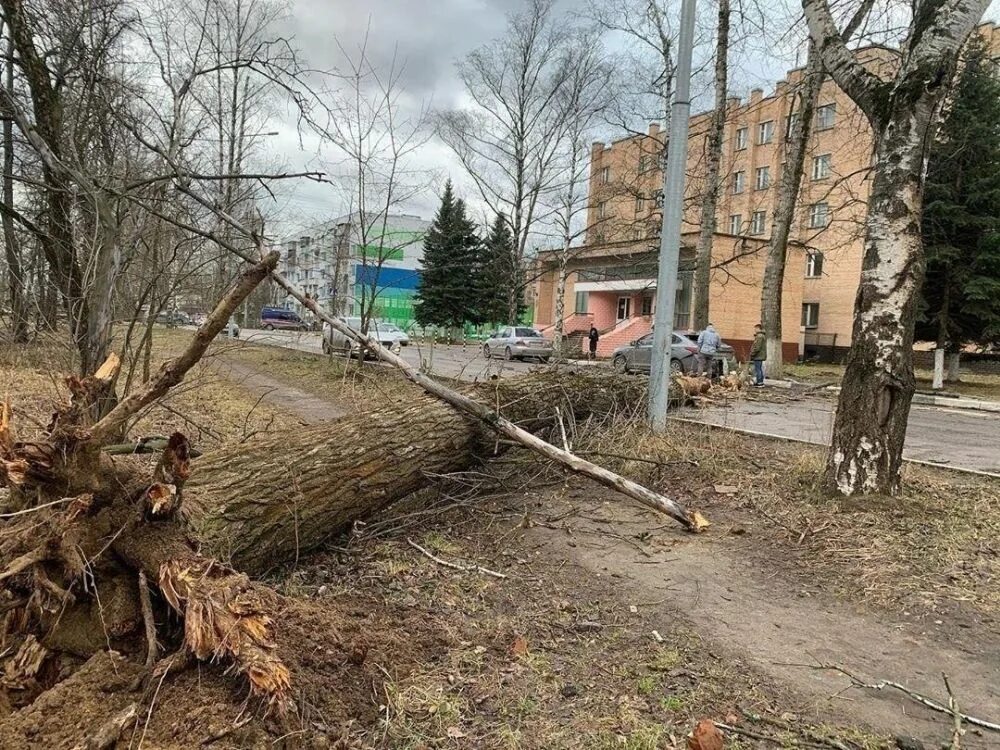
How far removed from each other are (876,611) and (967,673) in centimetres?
63

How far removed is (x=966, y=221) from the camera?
18719mm

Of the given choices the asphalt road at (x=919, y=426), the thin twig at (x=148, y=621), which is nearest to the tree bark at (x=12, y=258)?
the thin twig at (x=148, y=621)

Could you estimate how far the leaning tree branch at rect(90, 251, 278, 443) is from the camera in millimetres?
2805

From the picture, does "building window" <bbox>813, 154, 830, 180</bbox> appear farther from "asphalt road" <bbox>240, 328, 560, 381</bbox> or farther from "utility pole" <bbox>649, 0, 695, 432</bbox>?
"utility pole" <bbox>649, 0, 695, 432</bbox>

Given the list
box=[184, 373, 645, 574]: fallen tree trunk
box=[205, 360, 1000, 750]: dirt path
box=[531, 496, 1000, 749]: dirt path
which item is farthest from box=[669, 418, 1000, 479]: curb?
box=[531, 496, 1000, 749]: dirt path

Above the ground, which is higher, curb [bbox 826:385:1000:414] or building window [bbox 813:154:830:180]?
building window [bbox 813:154:830:180]

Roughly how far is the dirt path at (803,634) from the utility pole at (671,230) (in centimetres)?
275

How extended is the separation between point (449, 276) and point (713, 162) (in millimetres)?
26693

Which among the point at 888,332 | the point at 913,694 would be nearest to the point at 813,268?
the point at 888,332

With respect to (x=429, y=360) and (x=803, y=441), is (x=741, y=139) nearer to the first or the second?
(x=429, y=360)

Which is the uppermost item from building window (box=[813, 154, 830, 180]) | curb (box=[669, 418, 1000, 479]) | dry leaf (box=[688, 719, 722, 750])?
A: building window (box=[813, 154, 830, 180])

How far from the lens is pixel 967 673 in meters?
2.89

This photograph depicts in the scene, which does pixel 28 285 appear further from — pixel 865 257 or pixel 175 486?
pixel 865 257

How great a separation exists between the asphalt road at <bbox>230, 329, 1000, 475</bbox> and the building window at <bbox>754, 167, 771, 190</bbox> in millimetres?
28796
